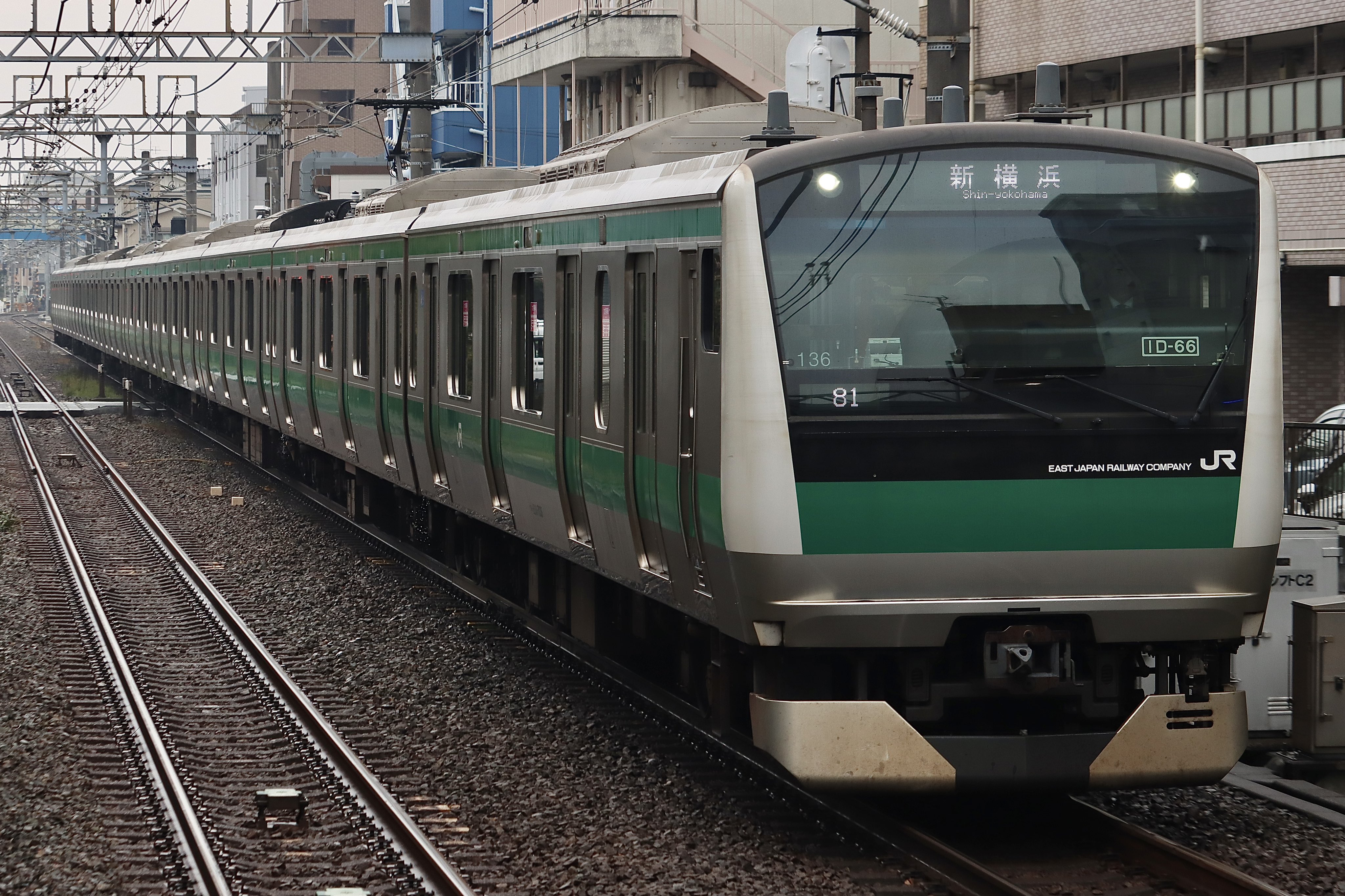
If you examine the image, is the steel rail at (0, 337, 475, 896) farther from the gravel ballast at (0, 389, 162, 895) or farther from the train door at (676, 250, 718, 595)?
the train door at (676, 250, 718, 595)

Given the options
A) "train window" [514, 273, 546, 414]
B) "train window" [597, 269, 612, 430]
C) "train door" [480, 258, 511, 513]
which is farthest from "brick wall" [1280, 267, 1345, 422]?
"train window" [597, 269, 612, 430]

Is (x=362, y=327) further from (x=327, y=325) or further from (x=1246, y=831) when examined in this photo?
(x=1246, y=831)

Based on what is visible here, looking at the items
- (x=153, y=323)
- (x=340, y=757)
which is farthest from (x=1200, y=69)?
(x=153, y=323)

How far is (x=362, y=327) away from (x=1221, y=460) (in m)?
9.95

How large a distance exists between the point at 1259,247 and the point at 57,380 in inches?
1650

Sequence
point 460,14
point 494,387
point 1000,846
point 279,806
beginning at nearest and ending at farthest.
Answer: point 1000,846 → point 279,806 → point 494,387 → point 460,14

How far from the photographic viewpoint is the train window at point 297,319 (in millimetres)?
19094

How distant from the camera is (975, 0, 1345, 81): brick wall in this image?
70.7ft

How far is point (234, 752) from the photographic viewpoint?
31.6 feet

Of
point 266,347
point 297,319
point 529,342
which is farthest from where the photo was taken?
point 266,347

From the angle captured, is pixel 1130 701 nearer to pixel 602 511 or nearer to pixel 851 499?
pixel 851 499

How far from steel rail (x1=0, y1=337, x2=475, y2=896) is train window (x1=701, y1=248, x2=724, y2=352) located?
2.25m

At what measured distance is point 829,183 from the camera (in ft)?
24.2

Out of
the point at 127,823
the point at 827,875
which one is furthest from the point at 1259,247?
the point at 127,823
